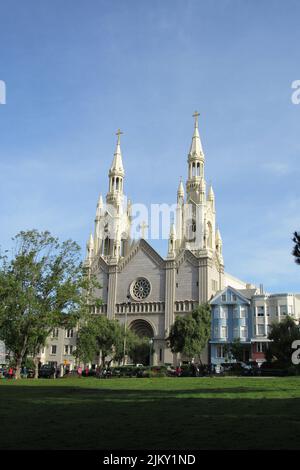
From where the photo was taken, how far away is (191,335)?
246ft

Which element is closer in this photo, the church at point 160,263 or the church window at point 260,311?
the church window at point 260,311

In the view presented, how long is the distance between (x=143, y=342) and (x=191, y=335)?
473 inches

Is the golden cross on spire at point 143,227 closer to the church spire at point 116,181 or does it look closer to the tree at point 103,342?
the church spire at point 116,181

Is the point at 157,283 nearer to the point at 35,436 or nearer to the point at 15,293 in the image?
the point at 15,293

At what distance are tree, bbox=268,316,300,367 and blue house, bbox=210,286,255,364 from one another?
1718 cm

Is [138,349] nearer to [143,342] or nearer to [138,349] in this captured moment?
[138,349]

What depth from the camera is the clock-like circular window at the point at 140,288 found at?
306ft

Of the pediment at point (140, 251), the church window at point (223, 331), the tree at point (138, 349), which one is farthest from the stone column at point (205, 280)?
the tree at point (138, 349)

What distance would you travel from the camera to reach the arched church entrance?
83312 millimetres

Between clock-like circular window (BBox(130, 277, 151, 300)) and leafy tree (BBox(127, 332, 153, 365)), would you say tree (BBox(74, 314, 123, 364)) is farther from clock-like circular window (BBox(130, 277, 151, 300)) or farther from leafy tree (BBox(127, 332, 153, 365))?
clock-like circular window (BBox(130, 277, 151, 300))

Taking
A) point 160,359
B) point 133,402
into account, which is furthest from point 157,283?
point 133,402

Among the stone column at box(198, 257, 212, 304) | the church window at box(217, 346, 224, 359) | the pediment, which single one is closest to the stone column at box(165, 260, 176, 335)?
the pediment

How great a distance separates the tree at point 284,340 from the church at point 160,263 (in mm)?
20418

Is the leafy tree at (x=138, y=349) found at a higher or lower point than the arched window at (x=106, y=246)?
lower
